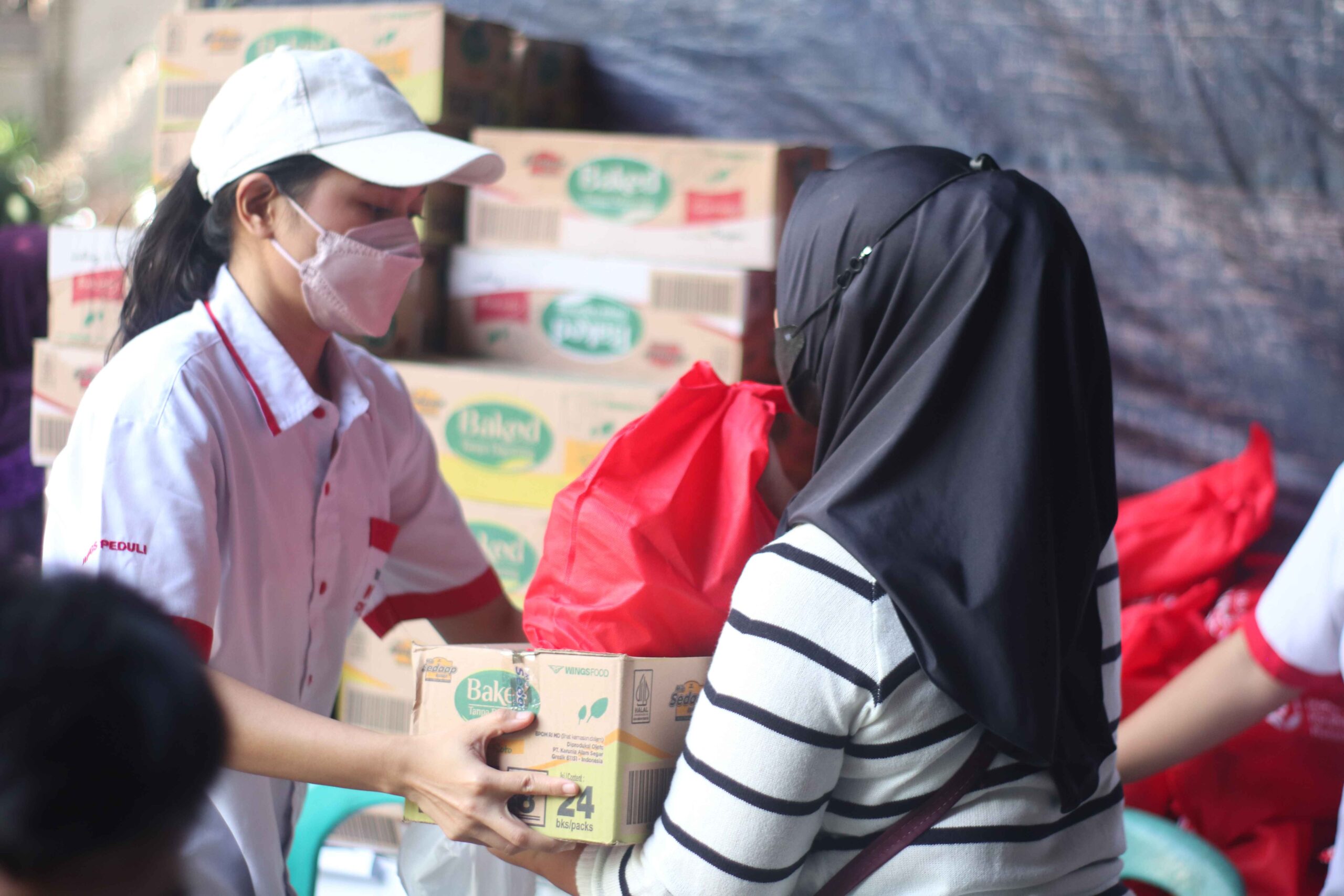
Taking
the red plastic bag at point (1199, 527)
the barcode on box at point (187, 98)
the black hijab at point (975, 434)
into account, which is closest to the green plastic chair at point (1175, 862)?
the red plastic bag at point (1199, 527)

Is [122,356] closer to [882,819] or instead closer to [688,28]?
[882,819]

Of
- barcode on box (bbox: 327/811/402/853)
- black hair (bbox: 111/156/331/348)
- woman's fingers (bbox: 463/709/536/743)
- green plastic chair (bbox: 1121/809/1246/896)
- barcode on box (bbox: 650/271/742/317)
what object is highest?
black hair (bbox: 111/156/331/348)

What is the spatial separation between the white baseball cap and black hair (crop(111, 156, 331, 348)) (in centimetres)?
5

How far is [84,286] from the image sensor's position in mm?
2422

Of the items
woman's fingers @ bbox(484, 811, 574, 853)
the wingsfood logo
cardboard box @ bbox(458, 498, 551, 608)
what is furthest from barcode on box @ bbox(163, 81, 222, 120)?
woman's fingers @ bbox(484, 811, 574, 853)

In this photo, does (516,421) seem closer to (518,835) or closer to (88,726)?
(518,835)

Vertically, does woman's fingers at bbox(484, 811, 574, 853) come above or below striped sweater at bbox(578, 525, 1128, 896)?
below

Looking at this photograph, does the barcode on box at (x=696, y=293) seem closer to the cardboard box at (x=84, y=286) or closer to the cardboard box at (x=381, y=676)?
the cardboard box at (x=381, y=676)

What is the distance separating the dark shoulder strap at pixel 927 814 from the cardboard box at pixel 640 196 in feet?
4.80

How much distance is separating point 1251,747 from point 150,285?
184 centimetres

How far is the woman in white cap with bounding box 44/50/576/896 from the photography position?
110 centimetres

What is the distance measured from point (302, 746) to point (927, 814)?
1.99 feet

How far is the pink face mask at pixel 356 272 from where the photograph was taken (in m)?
1.36

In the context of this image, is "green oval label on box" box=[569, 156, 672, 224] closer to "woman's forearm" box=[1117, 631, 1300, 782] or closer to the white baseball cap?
the white baseball cap
